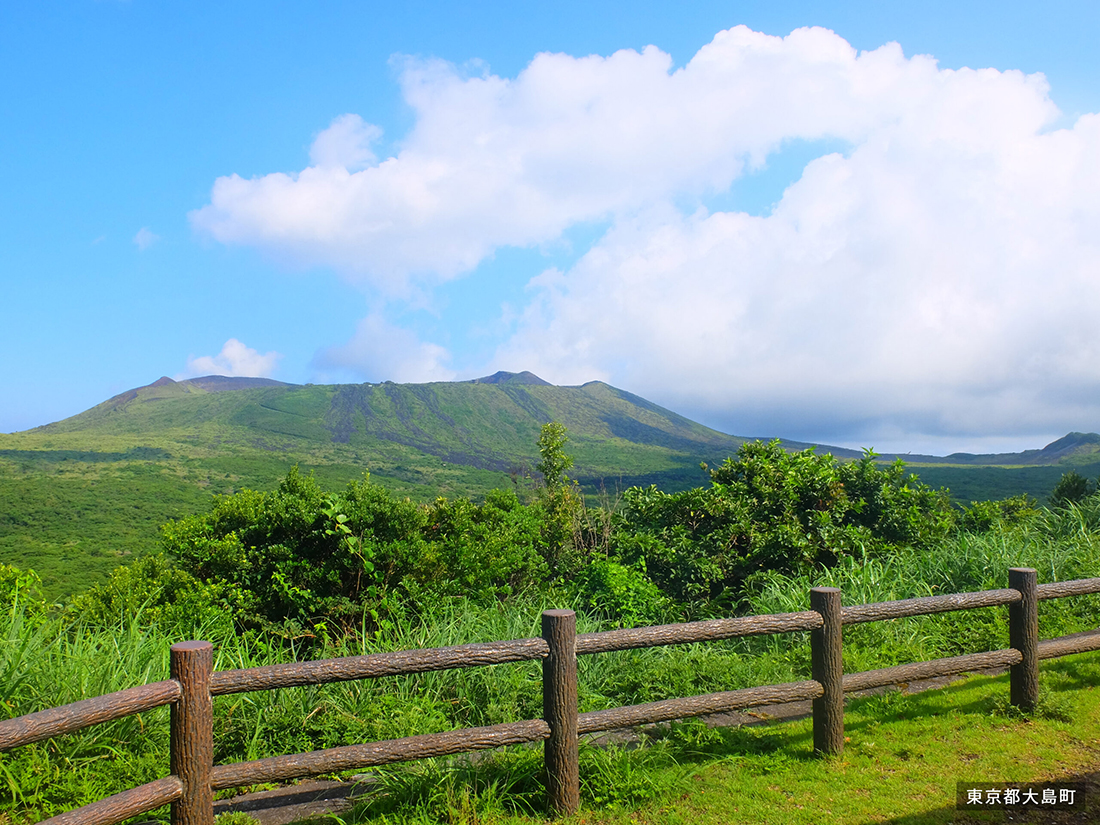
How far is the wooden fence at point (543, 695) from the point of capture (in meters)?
3.33

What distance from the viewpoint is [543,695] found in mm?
4035

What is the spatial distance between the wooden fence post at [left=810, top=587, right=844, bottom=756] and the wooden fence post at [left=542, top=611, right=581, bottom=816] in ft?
5.57

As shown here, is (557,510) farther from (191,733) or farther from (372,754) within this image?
(191,733)

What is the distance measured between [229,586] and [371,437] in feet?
479

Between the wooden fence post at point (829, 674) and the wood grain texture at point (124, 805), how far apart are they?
377 centimetres

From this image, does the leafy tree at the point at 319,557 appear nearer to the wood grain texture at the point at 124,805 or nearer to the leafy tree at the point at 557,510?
the leafy tree at the point at 557,510

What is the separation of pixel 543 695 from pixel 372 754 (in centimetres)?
99

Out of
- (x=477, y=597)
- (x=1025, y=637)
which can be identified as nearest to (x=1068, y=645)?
(x=1025, y=637)

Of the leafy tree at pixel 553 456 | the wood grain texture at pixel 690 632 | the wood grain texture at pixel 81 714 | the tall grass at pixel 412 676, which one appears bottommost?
the tall grass at pixel 412 676

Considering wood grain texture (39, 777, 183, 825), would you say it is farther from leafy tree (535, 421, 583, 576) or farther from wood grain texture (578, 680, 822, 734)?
leafy tree (535, 421, 583, 576)

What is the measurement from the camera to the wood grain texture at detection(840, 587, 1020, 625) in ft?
15.2

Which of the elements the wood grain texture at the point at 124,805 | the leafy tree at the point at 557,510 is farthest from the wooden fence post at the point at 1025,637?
the leafy tree at the point at 557,510

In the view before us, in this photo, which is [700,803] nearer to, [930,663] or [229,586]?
[930,663]

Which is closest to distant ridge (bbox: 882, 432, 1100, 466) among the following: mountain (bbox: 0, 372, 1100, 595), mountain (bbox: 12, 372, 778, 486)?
mountain (bbox: 0, 372, 1100, 595)
